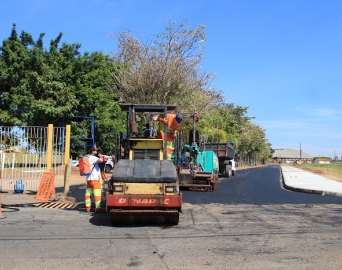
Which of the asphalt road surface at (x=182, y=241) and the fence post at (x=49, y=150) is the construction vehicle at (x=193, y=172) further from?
the asphalt road surface at (x=182, y=241)

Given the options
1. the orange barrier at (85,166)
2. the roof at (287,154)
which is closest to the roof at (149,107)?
the orange barrier at (85,166)

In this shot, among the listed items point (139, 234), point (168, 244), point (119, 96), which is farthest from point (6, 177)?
point (119, 96)

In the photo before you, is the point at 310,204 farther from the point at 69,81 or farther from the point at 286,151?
the point at 286,151

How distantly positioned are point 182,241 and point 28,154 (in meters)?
9.85

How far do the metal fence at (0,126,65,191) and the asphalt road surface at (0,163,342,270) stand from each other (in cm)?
419

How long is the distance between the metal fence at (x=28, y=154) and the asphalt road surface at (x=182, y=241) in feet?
13.7

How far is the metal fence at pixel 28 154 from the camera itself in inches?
613

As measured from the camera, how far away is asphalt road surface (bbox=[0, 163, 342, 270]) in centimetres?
632

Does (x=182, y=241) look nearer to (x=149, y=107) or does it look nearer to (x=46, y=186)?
(x=149, y=107)

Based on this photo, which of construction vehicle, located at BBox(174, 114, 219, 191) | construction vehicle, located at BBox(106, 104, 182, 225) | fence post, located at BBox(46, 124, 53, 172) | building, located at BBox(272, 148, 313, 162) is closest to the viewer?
construction vehicle, located at BBox(106, 104, 182, 225)

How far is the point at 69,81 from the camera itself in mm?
28266

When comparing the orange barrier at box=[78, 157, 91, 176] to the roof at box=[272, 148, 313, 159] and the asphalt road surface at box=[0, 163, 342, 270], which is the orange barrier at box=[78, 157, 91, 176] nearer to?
the asphalt road surface at box=[0, 163, 342, 270]

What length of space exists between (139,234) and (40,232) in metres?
1.92

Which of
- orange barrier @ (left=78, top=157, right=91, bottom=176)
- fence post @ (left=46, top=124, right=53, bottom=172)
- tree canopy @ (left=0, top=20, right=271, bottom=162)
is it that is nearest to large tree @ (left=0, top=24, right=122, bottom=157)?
tree canopy @ (left=0, top=20, right=271, bottom=162)
